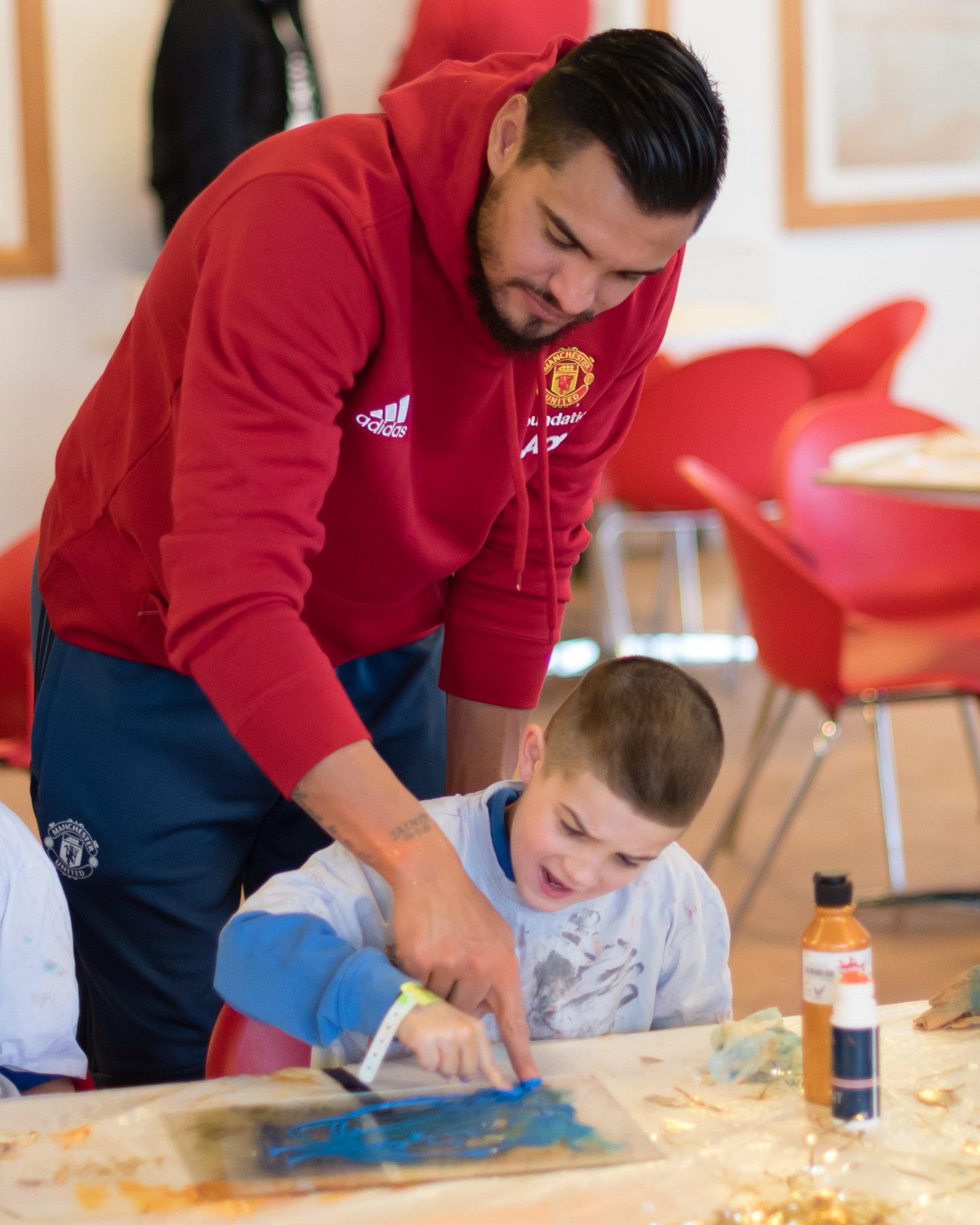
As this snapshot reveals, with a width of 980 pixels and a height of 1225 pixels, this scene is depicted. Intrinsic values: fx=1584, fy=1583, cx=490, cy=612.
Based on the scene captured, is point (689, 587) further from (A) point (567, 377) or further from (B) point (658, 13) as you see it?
(A) point (567, 377)

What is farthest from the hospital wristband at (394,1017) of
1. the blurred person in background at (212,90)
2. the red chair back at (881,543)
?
the blurred person in background at (212,90)

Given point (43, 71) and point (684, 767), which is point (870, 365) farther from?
point (684, 767)

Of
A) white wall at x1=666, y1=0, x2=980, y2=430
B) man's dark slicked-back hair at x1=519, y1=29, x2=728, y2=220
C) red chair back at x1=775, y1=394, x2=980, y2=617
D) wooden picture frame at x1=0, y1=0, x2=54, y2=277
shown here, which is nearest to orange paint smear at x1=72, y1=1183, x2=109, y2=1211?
man's dark slicked-back hair at x1=519, y1=29, x2=728, y2=220

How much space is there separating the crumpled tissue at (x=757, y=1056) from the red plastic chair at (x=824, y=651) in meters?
1.55

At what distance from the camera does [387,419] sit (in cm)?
131

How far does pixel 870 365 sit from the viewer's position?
4.57 m

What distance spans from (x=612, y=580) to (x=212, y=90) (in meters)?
1.71

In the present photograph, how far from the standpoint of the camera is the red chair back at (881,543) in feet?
Answer: 10.5

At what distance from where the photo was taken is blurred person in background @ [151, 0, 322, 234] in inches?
165

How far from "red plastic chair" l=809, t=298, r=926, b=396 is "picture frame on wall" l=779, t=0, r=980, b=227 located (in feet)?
4.44

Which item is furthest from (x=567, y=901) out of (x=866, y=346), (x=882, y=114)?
(x=882, y=114)

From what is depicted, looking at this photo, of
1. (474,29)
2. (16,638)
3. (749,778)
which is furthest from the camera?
(749,778)

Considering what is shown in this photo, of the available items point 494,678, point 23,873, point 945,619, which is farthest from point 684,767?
point 945,619

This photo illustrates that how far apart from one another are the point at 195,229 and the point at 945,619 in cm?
222
